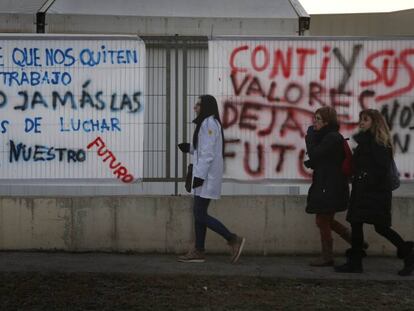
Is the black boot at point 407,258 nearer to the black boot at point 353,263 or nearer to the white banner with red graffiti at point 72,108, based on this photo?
the black boot at point 353,263

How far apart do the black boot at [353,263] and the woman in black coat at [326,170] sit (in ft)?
1.03

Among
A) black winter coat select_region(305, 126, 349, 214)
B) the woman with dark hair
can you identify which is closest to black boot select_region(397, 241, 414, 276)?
black winter coat select_region(305, 126, 349, 214)

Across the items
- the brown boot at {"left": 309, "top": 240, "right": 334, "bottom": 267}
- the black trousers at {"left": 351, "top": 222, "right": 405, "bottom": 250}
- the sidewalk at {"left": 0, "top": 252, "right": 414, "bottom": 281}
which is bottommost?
the sidewalk at {"left": 0, "top": 252, "right": 414, "bottom": 281}

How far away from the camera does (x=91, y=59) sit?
7848 mm

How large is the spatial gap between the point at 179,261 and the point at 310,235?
1.54 m

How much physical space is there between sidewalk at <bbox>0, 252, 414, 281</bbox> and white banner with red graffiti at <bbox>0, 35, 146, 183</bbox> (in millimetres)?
935

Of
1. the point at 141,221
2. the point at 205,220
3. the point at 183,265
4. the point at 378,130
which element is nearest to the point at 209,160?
the point at 205,220

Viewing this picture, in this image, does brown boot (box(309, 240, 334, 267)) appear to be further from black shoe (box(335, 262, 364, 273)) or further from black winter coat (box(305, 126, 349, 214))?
black winter coat (box(305, 126, 349, 214))

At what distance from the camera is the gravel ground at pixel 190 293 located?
19.2 ft

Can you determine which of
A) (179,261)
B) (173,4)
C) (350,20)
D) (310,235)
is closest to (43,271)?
(179,261)

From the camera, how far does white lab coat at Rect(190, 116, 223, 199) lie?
23.2 feet

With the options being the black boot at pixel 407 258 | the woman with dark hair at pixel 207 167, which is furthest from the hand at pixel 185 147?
the black boot at pixel 407 258

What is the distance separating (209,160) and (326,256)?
160 cm

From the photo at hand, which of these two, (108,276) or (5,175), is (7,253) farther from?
(108,276)
